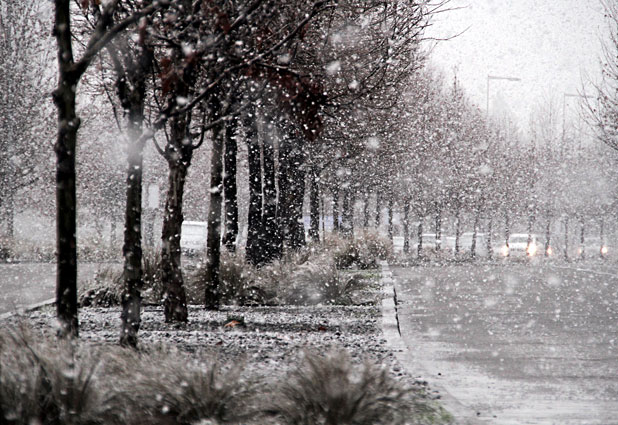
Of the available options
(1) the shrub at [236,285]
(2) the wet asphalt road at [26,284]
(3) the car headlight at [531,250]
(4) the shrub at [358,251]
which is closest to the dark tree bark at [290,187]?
(4) the shrub at [358,251]

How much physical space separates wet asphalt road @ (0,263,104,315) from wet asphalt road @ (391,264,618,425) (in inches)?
251

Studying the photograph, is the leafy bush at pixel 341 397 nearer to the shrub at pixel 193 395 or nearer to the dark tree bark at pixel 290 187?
the shrub at pixel 193 395

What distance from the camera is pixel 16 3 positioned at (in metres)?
29.0

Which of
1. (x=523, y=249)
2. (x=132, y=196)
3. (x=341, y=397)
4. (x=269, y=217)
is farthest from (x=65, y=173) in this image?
(x=523, y=249)

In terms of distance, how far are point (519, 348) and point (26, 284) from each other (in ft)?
45.2

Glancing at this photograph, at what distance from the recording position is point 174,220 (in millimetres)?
11211

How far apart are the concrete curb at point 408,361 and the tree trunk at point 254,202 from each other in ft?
17.6

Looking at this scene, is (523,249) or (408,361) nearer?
(408,361)

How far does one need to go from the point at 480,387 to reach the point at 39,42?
2620 cm

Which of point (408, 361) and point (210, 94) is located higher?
point (210, 94)

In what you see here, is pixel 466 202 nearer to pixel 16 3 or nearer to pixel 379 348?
pixel 16 3

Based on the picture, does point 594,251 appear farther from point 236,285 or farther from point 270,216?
point 236,285

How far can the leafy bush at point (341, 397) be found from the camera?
17.1ft

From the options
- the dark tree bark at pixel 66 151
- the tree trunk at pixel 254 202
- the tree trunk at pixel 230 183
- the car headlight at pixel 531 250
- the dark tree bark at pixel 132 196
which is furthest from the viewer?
the car headlight at pixel 531 250
